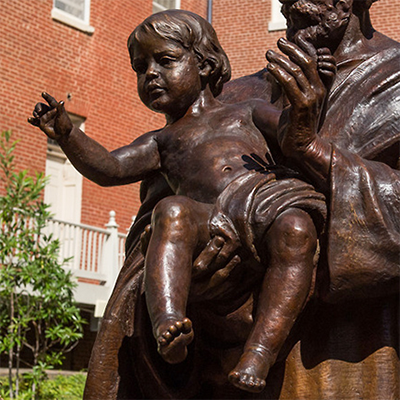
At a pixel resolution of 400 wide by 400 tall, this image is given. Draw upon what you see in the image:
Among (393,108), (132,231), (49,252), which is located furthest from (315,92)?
(49,252)

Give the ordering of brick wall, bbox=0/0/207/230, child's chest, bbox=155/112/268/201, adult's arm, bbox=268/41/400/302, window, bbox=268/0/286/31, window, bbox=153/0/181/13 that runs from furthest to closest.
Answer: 1. window, bbox=153/0/181/13
2. window, bbox=268/0/286/31
3. brick wall, bbox=0/0/207/230
4. child's chest, bbox=155/112/268/201
5. adult's arm, bbox=268/41/400/302

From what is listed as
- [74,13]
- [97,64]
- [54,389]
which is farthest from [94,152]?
[74,13]

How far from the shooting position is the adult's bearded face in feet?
10.4

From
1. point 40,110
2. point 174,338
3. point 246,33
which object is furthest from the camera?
point 246,33

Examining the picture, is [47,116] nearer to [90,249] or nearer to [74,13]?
[90,249]

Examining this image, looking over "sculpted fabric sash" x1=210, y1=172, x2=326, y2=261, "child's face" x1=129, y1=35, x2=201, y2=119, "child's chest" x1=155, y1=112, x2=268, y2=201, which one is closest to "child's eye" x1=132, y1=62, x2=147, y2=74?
"child's face" x1=129, y1=35, x2=201, y2=119

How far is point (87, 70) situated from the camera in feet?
54.5

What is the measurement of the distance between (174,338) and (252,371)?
0.25m

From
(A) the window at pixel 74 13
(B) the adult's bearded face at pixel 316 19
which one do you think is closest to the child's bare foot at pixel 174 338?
(B) the adult's bearded face at pixel 316 19

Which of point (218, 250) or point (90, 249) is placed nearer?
point (218, 250)

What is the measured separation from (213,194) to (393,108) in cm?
74

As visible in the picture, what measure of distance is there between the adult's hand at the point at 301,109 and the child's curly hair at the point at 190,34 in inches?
15.4

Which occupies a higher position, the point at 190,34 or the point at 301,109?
the point at 190,34

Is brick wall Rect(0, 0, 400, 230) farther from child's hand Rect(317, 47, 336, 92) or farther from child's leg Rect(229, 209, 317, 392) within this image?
child's leg Rect(229, 209, 317, 392)
